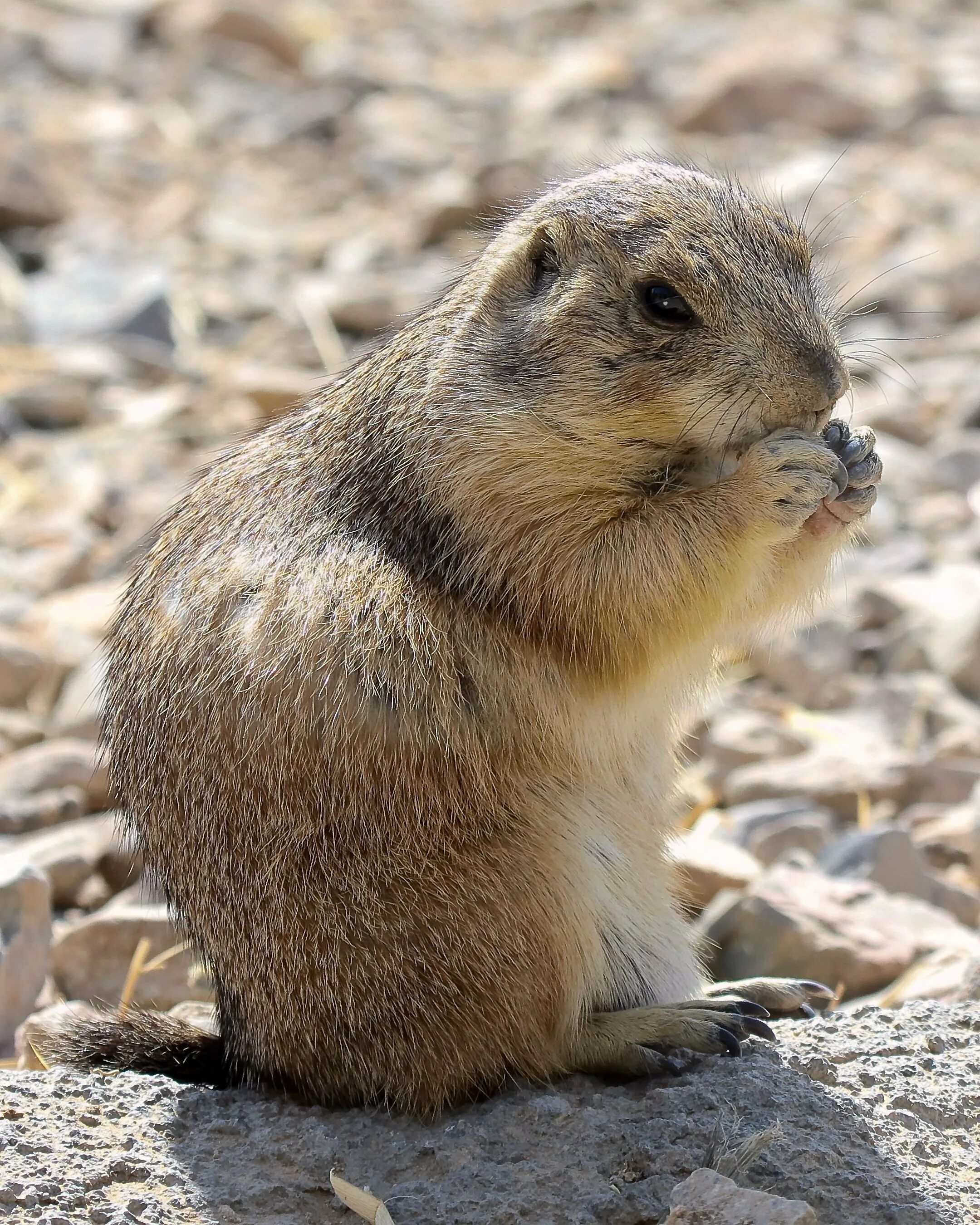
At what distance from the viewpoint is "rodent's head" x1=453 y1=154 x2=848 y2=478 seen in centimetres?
387

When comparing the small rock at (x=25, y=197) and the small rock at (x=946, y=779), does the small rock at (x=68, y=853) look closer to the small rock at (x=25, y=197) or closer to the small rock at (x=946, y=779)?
the small rock at (x=946, y=779)

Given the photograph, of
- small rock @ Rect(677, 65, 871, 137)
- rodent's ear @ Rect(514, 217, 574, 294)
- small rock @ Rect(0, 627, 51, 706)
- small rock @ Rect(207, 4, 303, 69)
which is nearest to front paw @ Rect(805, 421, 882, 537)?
rodent's ear @ Rect(514, 217, 574, 294)

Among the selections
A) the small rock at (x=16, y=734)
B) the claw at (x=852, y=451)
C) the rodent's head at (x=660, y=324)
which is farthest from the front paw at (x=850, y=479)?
the small rock at (x=16, y=734)

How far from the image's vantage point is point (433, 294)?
207 inches

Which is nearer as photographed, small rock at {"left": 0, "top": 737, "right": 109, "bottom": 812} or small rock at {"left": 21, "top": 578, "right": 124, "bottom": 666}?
small rock at {"left": 0, "top": 737, "right": 109, "bottom": 812}

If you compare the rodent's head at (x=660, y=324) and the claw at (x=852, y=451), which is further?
the claw at (x=852, y=451)

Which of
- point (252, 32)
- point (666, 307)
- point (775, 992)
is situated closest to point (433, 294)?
point (666, 307)

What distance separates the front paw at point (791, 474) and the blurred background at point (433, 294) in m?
0.60

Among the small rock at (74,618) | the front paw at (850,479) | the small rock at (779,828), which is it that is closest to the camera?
the front paw at (850,479)

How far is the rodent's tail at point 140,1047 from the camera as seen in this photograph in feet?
12.9

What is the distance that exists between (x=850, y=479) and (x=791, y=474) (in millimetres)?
221

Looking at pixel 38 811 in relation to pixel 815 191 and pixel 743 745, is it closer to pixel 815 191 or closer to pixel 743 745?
pixel 743 745

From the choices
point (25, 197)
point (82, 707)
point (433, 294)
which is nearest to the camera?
point (433, 294)

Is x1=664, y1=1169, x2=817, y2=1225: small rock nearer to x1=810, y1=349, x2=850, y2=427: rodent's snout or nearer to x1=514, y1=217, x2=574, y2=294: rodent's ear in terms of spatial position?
x1=810, y1=349, x2=850, y2=427: rodent's snout
